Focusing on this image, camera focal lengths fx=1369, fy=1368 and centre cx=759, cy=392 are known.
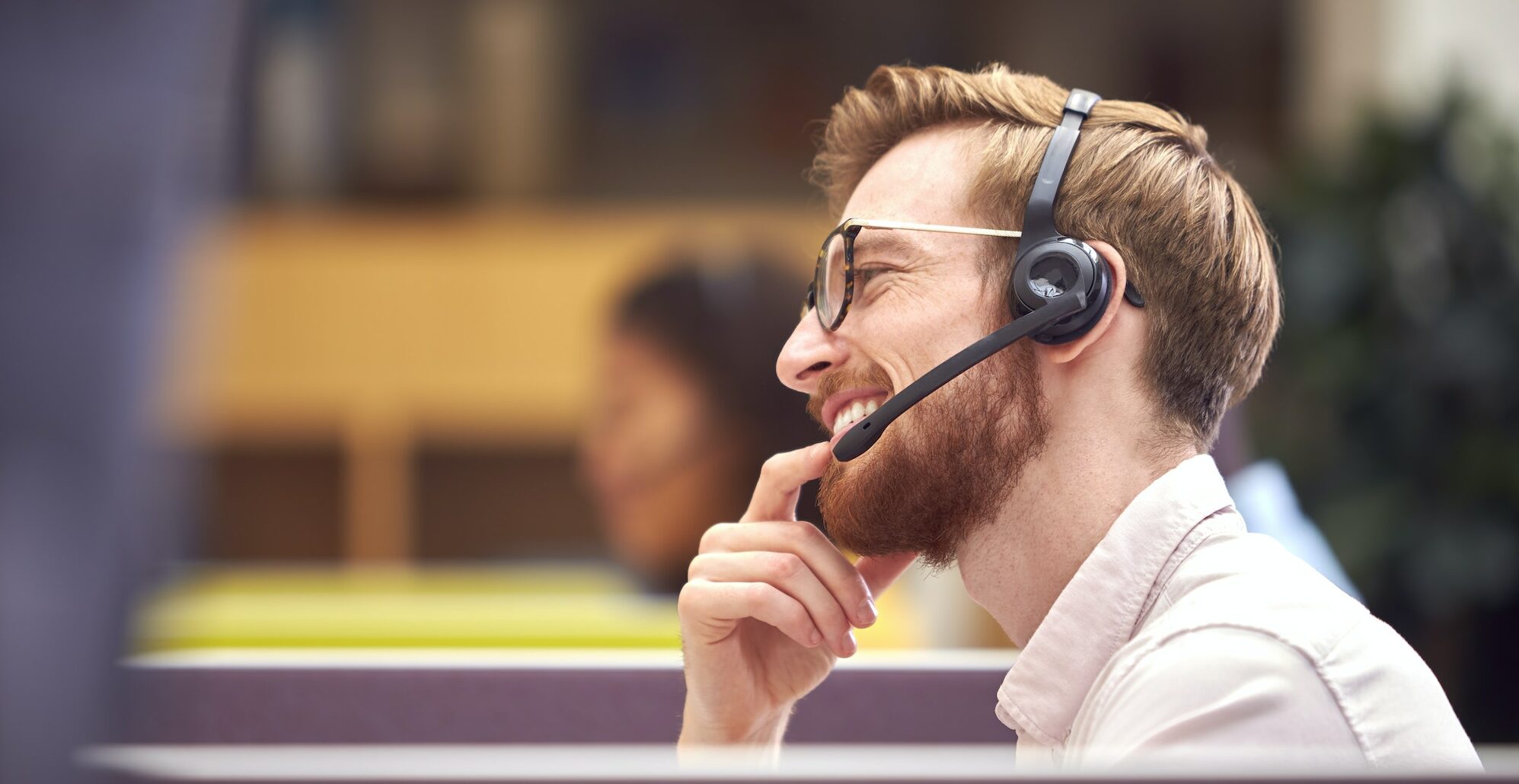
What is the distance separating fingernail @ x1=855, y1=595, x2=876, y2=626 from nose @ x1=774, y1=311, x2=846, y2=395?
0.16 m

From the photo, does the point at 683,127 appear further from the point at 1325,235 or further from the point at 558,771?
the point at 558,771

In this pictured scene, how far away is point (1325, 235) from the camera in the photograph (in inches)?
127

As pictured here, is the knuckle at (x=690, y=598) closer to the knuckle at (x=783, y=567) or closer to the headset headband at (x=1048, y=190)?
the knuckle at (x=783, y=567)

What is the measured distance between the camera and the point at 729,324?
186 centimetres

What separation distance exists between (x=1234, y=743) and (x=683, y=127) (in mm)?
4877

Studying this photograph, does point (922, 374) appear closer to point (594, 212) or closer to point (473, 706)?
point (473, 706)

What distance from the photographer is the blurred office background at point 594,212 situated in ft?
10.4

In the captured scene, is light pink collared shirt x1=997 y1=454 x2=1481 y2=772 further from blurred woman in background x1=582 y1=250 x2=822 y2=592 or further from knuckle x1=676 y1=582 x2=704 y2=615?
blurred woman in background x1=582 y1=250 x2=822 y2=592

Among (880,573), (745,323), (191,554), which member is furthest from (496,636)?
(191,554)

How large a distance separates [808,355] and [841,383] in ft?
0.10

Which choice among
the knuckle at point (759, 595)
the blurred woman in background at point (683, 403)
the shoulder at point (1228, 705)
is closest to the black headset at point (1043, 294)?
the knuckle at point (759, 595)

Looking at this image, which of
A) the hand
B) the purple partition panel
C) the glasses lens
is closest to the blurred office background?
the purple partition panel

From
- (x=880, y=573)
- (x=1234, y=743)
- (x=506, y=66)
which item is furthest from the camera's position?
(x=506, y=66)

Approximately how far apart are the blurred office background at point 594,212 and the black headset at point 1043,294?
2.33 meters
